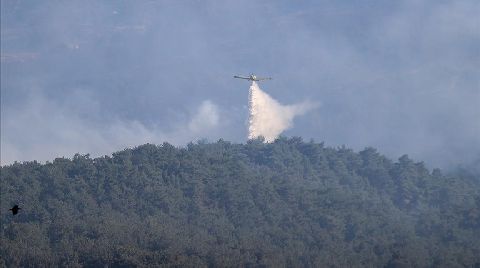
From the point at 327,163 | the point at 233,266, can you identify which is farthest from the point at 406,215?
the point at 233,266

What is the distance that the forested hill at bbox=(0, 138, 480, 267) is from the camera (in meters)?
98.8

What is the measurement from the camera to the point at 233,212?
121125 mm

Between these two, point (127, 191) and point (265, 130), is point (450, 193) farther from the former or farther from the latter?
point (127, 191)

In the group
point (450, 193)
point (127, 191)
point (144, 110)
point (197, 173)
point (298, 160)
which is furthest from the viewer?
point (144, 110)

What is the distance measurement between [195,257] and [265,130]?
55056 millimetres

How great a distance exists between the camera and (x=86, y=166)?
416ft

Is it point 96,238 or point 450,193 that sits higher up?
point 450,193

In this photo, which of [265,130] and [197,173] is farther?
[265,130]

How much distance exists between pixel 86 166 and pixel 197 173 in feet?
37.9

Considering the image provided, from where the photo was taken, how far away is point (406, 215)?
135m

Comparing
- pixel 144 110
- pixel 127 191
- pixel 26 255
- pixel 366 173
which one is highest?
pixel 144 110

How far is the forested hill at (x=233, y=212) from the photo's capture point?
9881 cm

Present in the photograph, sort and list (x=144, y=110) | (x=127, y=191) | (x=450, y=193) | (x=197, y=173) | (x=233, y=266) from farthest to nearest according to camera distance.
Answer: (x=144, y=110) < (x=450, y=193) < (x=197, y=173) < (x=127, y=191) < (x=233, y=266)

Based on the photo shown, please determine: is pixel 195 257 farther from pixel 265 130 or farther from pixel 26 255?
pixel 265 130
